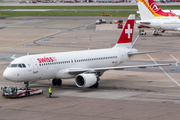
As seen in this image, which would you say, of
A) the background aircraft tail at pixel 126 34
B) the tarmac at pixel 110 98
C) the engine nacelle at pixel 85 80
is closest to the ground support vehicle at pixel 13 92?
the tarmac at pixel 110 98

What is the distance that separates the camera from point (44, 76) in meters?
37.0

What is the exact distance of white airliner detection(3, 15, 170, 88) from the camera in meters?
35.3

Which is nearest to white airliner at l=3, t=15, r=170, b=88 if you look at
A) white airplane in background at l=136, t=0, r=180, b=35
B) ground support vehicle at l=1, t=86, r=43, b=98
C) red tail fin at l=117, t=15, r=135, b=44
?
ground support vehicle at l=1, t=86, r=43, b=98

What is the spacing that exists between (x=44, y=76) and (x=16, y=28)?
239 ft

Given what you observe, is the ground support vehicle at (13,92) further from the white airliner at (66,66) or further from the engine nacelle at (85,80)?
the engine nacelle at (85,80)

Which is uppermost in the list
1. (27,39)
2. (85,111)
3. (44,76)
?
(27,39)

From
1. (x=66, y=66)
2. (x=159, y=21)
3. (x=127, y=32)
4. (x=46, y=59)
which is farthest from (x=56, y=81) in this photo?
(x=159, y=21)

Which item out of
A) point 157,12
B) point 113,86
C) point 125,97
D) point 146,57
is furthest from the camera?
point 157,12

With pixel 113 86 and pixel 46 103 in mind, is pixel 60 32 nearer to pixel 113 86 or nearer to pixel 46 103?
pixel 113 86

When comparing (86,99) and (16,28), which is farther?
(16,28)

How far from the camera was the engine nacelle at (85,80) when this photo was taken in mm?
36375

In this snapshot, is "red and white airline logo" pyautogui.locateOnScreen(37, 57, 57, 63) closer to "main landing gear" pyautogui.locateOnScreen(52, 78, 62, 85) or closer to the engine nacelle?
the engine nacelle

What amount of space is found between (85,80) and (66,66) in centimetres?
358

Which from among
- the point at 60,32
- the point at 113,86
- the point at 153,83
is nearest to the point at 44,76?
the point at 113,86
